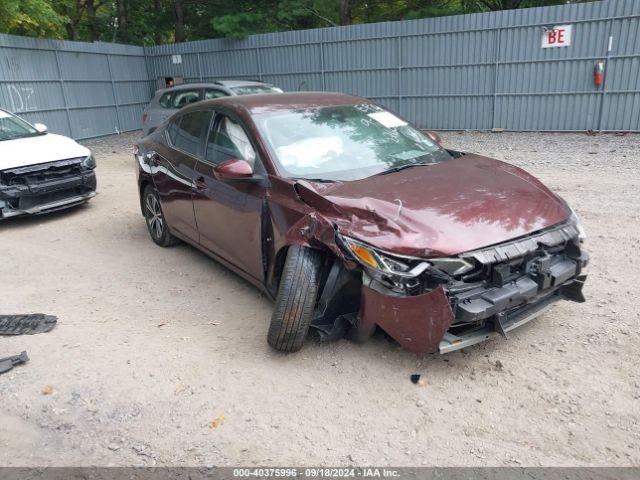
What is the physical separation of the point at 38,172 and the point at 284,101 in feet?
13.7

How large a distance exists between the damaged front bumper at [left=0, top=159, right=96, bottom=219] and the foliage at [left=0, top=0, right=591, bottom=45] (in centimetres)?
833

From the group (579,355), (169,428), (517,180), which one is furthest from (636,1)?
(169,428)

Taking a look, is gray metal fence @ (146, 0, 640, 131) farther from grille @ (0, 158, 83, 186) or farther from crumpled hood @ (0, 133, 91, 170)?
grille @ (0, 158, 83, 186)

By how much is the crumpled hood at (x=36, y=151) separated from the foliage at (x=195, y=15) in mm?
7684

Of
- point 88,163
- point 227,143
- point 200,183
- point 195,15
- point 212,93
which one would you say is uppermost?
point 195,15

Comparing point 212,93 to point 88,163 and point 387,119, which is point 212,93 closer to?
point 88,163

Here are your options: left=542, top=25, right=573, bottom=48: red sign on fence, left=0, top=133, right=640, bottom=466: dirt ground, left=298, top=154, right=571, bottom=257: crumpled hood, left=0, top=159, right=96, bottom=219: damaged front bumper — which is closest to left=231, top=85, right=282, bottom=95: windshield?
left=0, top=159, right=96, bottom=219: damaged front bumper

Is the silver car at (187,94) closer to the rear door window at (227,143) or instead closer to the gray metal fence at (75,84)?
the gray metal fence at (75,84)

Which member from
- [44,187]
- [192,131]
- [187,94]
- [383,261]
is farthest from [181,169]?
[187,94]

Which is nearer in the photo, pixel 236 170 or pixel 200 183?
pixel 236 170

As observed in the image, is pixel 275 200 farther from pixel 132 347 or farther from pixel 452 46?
pixel 452 46

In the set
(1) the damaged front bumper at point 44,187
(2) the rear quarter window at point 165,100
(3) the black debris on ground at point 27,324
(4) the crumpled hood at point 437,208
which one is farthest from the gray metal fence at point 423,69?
(3) the black debris on ground at point 27,324

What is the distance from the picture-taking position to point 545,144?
1118 cm

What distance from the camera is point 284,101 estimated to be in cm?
450
